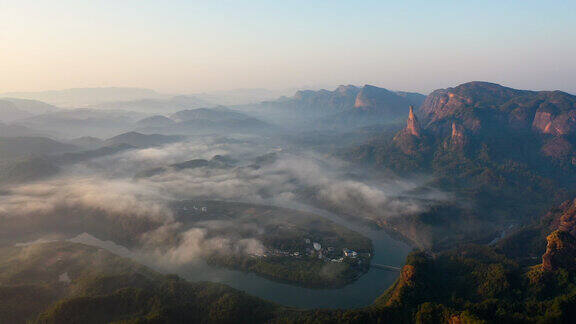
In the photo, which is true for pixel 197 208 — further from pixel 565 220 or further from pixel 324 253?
pixel 565 220

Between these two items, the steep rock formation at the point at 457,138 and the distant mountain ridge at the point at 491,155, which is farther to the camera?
the steep rock formation at the point at 457,138

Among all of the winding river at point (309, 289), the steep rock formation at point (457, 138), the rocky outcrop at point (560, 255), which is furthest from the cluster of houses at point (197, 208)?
the steep rock formation at point (457, 138)

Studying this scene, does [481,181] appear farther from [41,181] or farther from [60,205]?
[41,181]

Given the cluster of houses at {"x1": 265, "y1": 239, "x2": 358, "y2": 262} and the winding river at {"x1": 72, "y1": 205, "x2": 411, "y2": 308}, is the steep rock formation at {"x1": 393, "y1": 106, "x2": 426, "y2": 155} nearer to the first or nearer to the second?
the winding river at {"x1": 72, "y1": 205, "x2": 411, "y2": 308}

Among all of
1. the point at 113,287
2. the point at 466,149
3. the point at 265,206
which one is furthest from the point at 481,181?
the point at 113,287

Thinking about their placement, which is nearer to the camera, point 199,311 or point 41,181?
point 199,311

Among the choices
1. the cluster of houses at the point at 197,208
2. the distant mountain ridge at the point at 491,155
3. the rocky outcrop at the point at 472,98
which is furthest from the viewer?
the rocky outcrop at the point at 472,98

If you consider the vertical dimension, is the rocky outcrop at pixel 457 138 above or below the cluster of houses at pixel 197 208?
above

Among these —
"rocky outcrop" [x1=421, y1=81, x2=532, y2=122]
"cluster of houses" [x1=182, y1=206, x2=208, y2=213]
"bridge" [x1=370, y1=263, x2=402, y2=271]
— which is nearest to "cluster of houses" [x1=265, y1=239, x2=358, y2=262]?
"bridge" [x1=370, y1=263, x2=402, y2=271]

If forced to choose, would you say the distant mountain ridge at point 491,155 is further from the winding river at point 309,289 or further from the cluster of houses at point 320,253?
the cluster of houses at point 320,253
